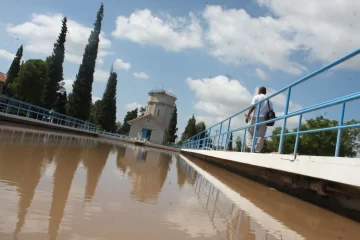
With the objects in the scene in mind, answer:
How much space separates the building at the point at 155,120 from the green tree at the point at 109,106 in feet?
18.8

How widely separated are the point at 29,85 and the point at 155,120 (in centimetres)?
1729

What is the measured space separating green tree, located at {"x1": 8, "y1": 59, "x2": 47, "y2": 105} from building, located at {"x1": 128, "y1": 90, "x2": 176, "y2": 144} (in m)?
13.3

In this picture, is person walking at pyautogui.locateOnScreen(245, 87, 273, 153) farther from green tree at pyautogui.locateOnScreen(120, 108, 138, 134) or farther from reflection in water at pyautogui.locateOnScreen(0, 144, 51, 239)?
green tree at pyautogui.locateOnScreen(120, 108, 138, 134)

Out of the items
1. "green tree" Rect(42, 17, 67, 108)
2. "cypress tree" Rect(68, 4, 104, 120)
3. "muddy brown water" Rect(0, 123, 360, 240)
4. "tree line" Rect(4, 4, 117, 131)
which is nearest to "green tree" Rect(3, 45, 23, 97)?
"tree line" Rect(4, 4, 117, 131)

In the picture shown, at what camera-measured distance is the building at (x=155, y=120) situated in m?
47.5

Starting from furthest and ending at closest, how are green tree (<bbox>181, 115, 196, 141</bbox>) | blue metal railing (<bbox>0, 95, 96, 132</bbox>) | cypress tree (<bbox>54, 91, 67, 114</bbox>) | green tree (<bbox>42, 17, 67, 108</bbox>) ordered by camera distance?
green tree (<bbox>181, 115, 196, 141</bbox>), cypress tree (<bbox>54, 91, 67, 114</bbox>), green tree (<bbox>42, 17, 67, 108</bbox>), blue metal railing (<bbox>0, 95, 96, 132</bbox>)

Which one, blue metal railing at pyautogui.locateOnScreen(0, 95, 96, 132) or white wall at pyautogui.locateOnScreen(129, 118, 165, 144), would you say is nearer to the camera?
blue metal railing at pyautogui.locateOnScreen(0, 95, 96, 132)

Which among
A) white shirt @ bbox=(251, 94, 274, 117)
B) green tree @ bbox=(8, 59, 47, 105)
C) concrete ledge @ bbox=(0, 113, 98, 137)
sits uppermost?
green tree @ bbox=(8, 59, 47, 105)

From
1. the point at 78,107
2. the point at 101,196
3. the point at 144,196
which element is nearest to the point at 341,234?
the point at 144,196

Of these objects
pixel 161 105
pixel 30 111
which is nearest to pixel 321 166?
pixel 30 111

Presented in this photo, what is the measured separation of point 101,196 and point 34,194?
23.0 inches

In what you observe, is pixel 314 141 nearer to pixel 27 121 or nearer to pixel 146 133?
pixel 146 133

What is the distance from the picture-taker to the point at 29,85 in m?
37.4

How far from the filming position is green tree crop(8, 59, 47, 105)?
122 feet
